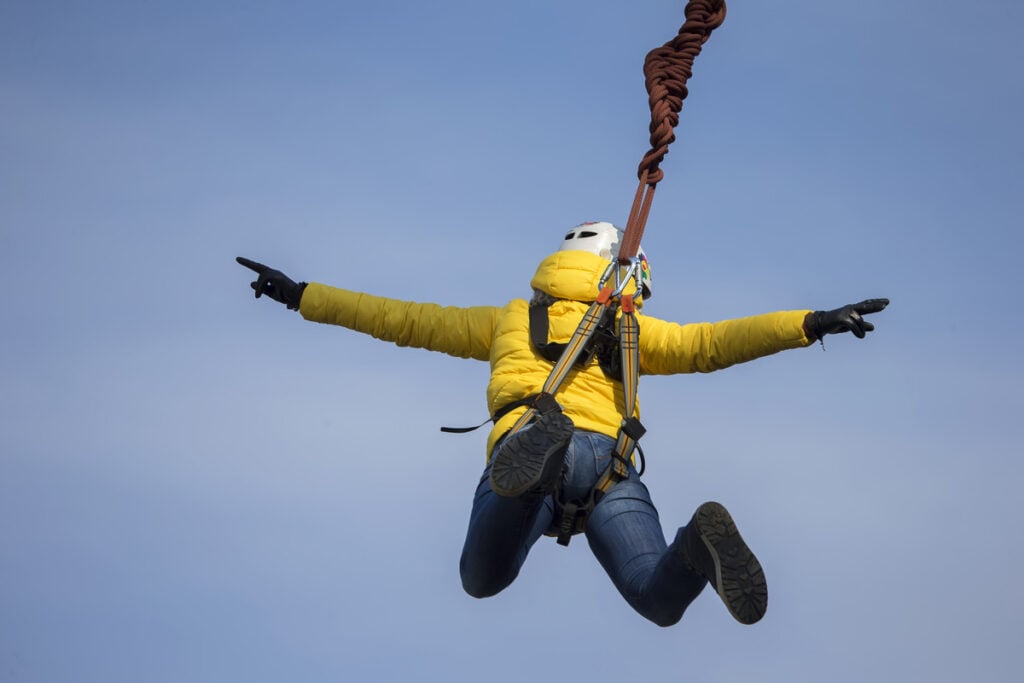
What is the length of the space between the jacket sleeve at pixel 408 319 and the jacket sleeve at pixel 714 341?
0.91 m

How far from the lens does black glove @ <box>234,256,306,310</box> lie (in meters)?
9.30

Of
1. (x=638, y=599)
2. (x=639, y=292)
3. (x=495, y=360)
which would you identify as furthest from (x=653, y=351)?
(x=638, y=599)

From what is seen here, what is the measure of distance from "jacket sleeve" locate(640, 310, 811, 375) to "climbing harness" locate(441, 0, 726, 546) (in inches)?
8.6

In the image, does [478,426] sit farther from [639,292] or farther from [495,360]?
[639,292]

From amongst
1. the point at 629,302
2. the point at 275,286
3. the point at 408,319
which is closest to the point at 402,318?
the point at 408,319

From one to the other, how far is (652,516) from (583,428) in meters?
0.59

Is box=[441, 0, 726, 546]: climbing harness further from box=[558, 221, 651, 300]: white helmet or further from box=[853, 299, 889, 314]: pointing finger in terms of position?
box=[853, 299, 889, 314]: pointing finger

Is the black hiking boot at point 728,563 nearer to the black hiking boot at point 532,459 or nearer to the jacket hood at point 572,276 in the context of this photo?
the black hiking boot at point 532,459

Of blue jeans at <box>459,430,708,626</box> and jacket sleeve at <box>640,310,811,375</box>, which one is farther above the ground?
jacket sleeve at <box>640,310,811,375</box>

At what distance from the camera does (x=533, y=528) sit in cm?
823

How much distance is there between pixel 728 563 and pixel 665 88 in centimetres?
291

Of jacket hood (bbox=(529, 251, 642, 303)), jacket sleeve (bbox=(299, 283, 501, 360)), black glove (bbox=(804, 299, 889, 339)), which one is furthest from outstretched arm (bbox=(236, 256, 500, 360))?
black glove (bbox=(804, 299, 889, 339))

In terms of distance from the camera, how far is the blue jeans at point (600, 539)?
775 centimetres

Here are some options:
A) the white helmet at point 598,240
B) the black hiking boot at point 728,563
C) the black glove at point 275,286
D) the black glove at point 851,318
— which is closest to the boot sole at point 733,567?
the black hiking boot at point 728,563
